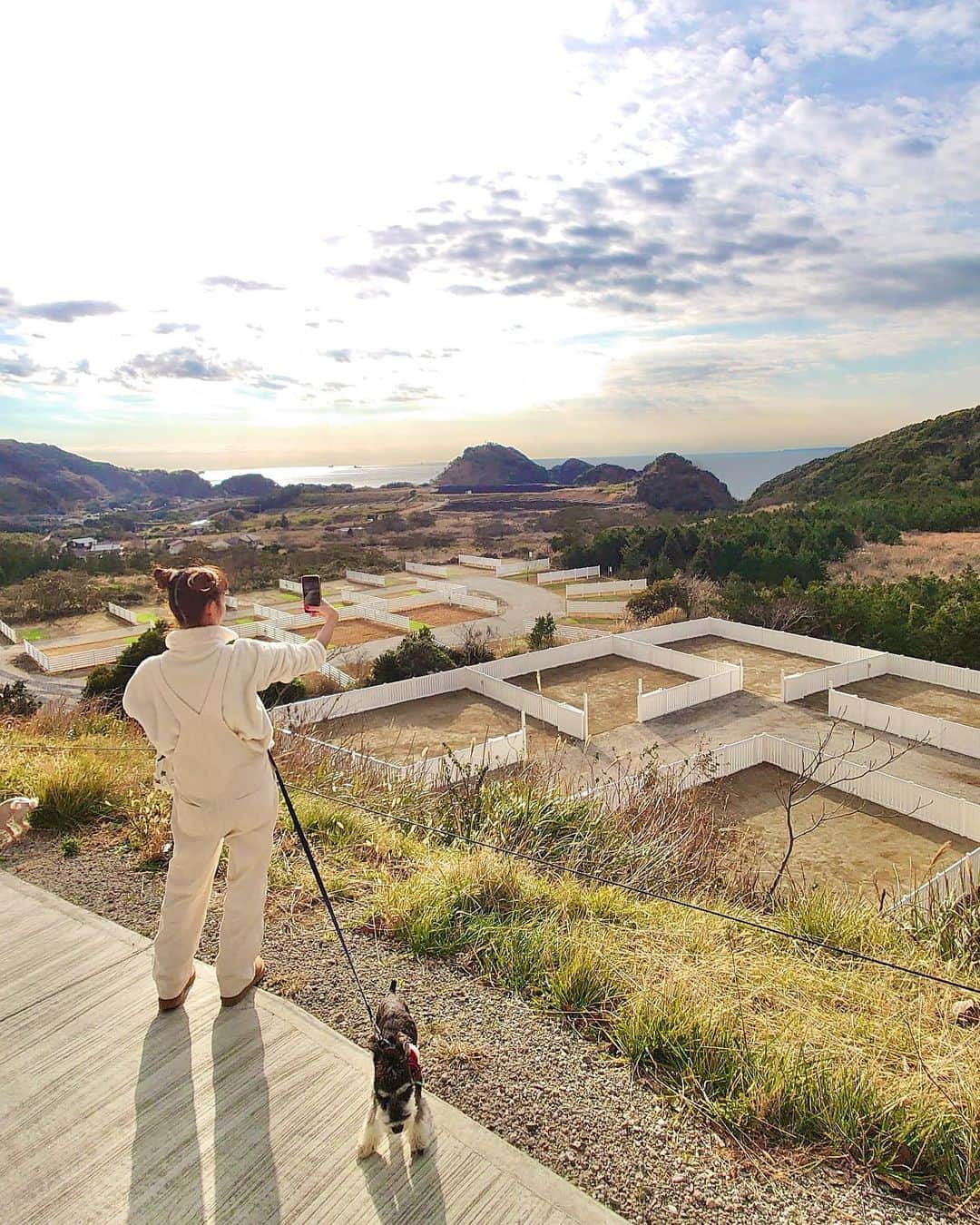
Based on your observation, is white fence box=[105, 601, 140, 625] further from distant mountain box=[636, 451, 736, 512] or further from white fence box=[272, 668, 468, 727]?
distant mountain box=[636, 451, 736, 512]

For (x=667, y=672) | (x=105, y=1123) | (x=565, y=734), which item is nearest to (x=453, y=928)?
(x=105, y=1123)

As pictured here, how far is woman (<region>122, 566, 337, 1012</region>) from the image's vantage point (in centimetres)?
Answer: 254

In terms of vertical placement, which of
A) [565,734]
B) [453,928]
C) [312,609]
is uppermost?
[312,609]

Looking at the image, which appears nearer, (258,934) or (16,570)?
(258,934)

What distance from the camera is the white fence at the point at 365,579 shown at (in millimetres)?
38094

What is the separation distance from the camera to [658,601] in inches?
1051

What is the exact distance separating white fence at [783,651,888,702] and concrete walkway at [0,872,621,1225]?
1529 centimetres

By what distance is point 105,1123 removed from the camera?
2.33 meters

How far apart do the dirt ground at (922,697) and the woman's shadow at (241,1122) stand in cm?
1574

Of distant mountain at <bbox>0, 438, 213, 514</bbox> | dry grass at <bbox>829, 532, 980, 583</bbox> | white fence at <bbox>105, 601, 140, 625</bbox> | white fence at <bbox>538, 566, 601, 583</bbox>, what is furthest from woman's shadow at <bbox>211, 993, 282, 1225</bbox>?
distant mountain at <bbox>0, 438, 213, 514</bbox>

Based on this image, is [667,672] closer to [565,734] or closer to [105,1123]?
[565,734]

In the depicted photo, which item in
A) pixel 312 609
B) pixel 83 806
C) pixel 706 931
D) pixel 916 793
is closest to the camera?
pixel 312 609

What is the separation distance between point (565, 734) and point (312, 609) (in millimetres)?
12338

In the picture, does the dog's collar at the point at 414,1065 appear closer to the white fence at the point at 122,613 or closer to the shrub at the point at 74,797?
the shrub at the point at 74,797
